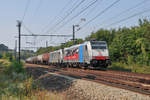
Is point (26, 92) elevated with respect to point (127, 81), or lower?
lower

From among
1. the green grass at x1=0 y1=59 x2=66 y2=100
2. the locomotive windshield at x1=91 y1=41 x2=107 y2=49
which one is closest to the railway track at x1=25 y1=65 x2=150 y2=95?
the green grass at x1=0 y1=59 x2=66 y2=100

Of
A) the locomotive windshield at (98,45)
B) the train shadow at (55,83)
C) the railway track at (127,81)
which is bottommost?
the train shadow at (55,83)

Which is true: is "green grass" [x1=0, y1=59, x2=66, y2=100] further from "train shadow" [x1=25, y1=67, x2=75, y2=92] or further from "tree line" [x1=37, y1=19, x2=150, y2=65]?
"tree line" [x1=37, y1=19, x2=150, y2=65]

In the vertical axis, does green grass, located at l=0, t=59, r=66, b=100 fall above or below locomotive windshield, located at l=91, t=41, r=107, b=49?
below

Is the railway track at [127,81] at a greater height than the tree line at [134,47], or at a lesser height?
lesser

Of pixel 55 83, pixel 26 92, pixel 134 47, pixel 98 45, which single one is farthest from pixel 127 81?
pixel 134 47

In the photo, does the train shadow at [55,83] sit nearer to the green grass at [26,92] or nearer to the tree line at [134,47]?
the green grass at [26,92]

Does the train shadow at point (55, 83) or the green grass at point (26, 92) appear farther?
the train shadow at point (55, 83)

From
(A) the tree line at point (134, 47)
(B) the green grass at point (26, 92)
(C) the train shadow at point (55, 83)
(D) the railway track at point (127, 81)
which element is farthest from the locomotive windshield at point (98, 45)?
(B) the green grass at point (26, 92)

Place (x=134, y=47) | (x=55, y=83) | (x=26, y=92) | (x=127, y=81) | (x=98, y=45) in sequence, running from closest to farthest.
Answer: (x=26, y=92) → (x=127, y=81) → (x=55, y=83) → (x=98, y=45) → (x=134, y=47)

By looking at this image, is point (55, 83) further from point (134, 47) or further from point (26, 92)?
point (134, 47)

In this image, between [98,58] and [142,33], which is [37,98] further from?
[142,33]

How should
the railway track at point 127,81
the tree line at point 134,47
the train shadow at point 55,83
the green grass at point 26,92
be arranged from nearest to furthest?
the green grass at point 26,92 → the railway track at point 127,81 → the train shadow at point 55,83 → the tree line at point 134,47

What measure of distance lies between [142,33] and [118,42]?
459cm
